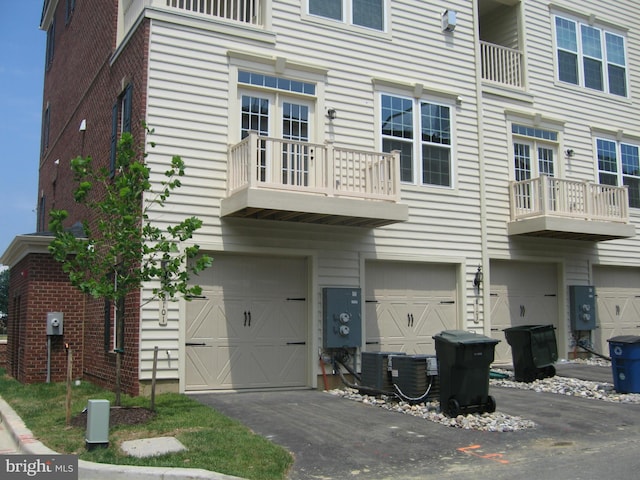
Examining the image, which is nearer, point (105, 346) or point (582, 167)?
point (105, 346)

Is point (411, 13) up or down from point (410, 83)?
up

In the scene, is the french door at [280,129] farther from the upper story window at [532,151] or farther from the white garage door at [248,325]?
the upper story window at [532,151]

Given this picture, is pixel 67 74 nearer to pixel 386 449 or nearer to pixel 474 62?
pixel 474 62

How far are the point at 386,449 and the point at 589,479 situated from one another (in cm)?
220

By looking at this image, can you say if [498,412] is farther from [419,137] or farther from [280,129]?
[419,137]

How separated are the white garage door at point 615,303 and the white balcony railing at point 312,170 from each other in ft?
26.1

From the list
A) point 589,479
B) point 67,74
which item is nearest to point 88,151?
point 67,74

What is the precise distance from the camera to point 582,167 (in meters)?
16.8

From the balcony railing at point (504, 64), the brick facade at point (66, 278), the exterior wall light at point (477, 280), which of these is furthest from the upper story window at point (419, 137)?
the brick facade at point (66, 278)

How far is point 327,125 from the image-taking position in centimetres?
1282

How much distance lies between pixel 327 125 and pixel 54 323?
6.86 metres

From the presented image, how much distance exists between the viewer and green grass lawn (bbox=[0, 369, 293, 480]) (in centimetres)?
668

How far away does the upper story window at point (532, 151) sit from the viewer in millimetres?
15827

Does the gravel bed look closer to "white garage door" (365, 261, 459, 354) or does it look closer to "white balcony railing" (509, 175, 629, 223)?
"white garage door" (365, 261, 459, 354)
